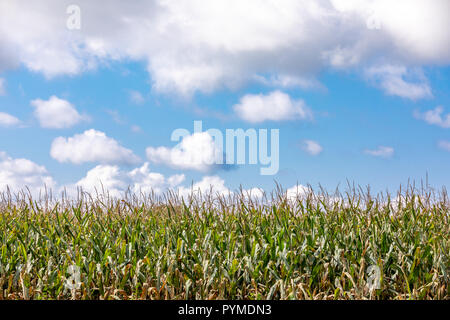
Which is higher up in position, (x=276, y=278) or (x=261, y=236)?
(x=261, y=236)

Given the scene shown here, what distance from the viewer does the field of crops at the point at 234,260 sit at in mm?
5488

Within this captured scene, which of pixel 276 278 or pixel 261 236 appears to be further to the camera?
pixel 261 236

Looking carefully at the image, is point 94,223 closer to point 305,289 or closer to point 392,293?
point 305,289

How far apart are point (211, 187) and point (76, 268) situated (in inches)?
164

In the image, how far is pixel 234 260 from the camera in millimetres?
5582

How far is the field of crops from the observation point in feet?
18.0

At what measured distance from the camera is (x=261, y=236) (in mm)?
6742

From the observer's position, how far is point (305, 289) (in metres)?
5.51
